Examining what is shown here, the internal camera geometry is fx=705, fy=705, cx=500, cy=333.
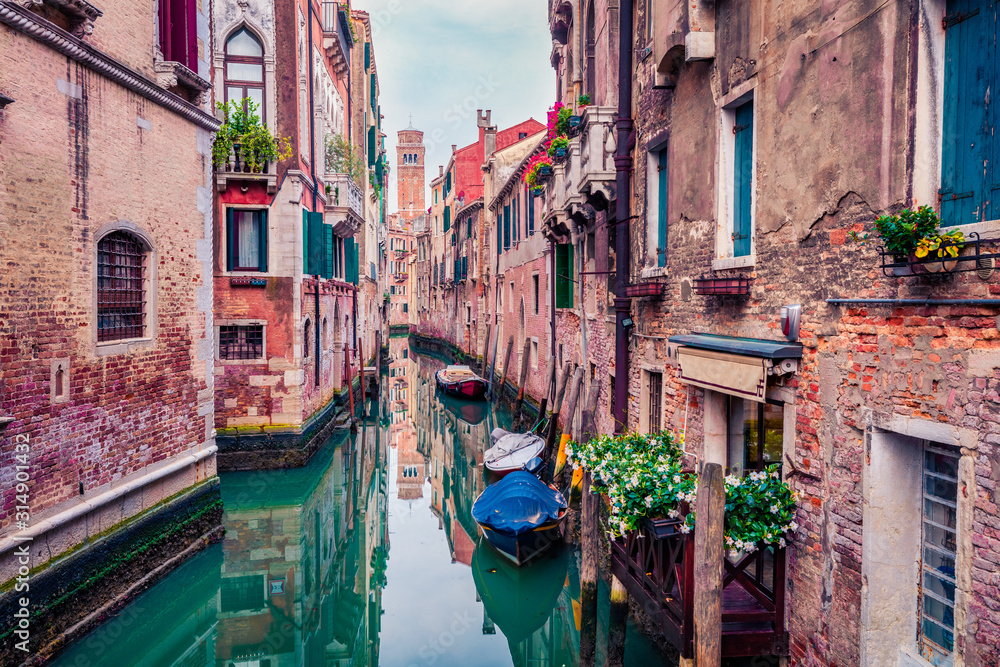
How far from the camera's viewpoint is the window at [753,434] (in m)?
5.06

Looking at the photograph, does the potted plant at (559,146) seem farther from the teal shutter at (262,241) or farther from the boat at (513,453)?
the teal shutter at (262,241)

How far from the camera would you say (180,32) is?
7.71 meters

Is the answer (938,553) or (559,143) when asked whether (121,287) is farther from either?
(938,553)

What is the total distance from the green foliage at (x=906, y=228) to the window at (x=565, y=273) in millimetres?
9106

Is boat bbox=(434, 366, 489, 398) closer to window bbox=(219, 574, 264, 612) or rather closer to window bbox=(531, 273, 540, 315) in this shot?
window bbox=(531, 273, 540, 315)

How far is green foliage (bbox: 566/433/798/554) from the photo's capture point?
4.30 m

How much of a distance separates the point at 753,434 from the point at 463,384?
53.7ft

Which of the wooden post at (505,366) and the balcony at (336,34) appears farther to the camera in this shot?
A: the wooden post at (505,366)

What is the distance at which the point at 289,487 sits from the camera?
37.6 feet

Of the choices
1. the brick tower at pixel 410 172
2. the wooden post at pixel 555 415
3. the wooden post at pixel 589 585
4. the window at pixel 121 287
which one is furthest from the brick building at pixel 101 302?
the brick tower at pixel 410 172

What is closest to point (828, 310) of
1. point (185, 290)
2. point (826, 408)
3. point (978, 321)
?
point (826, 408)

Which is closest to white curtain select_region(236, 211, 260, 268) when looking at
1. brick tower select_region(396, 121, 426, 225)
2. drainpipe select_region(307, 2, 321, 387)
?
drainpipe select_region(307, 2, 321, 387)

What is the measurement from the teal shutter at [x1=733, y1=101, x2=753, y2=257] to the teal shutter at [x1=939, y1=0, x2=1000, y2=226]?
67.3 inches

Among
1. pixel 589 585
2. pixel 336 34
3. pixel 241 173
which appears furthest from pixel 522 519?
pixel 336 34
